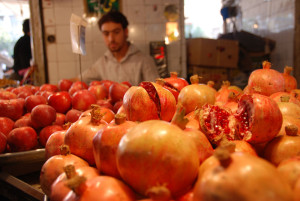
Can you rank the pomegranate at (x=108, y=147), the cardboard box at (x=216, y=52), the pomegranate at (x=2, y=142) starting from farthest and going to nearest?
the cardboard box at (x=216, y=52) < the pomegranate at (x=2, y=142) < the pomegranate at (x=108, y=147)

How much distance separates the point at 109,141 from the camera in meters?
0.69

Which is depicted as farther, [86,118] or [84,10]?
[84,10]

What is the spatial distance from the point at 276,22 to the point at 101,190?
404 centimetres

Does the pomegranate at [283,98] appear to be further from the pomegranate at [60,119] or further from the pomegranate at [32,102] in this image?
the pomegranate at [32,102]

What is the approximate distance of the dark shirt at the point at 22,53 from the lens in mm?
4348

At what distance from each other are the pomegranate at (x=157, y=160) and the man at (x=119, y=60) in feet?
9.40

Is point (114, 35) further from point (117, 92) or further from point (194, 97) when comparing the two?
point (194, 97)

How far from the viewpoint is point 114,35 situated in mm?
3467

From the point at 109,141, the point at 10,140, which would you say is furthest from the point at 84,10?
the point at 109,141

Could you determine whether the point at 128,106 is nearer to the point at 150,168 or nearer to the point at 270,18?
the point at 150,168

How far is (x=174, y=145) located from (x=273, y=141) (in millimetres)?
453

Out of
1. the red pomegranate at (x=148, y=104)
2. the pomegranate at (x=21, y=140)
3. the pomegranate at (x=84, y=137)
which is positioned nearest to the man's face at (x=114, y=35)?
the pomegranate at (x=21, y=140)

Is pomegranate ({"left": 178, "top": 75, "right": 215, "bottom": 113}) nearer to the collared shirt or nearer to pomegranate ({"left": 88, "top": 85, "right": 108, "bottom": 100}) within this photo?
pomegranate ({"left": 88, "top": 85, "right": 108, "bottom": 100})

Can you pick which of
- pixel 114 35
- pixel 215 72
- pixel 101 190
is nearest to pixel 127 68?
pixel 114 35
